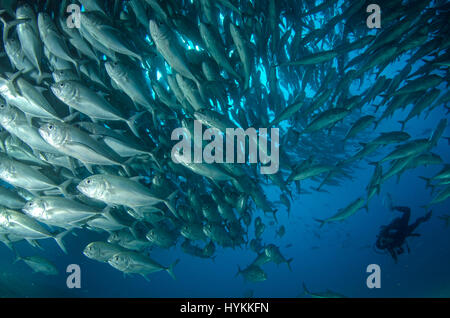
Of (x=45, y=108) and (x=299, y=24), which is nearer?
(x=45, y=108)

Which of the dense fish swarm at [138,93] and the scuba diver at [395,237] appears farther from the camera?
the scuba diver at [395,237]

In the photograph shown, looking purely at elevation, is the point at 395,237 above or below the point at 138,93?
below

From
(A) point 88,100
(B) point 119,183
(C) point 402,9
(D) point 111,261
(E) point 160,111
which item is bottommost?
(D) point 111,261

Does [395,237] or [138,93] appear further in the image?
[395,237]

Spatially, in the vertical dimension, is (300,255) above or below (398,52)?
below

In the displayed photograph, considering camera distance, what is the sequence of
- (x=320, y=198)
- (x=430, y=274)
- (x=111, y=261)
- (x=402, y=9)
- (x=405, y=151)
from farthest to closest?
(x=430, y=274)
(x=320, y=198)
(x=111, y=261)
(x=405, y=151)
(x=402, y=9)

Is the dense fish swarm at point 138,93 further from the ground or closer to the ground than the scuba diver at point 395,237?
further from the ground

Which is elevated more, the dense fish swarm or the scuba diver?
the dense fish swarm

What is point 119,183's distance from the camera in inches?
125

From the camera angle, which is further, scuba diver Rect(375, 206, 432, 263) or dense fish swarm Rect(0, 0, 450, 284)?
scuba diver Rect(375, 206, 432, 263)

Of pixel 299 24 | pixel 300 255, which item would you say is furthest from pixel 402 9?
pixel 300 255

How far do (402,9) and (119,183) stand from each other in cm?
560
